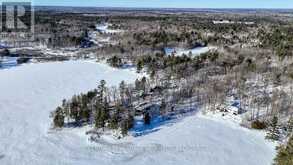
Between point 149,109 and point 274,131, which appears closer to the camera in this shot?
point 274,131

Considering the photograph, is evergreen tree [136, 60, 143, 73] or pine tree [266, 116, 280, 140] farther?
evergreen tree [136, 60, 143, 73]

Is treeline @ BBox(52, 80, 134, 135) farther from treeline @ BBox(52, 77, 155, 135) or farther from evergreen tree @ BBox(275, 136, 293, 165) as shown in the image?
evergreen tree @ BBox(275, 136, 293, 165)

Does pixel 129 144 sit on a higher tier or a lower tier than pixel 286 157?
lower

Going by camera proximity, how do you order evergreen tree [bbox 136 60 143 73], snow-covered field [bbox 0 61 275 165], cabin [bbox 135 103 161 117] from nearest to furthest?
snow-covered field [bbox 0 61 275 165] → cabin [bbox 135 103 161 117] → evergreen tree [bbox 136 60 143 73]

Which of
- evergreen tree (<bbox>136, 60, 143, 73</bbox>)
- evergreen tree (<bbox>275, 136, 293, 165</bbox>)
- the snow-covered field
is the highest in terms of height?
evergreen tree (<bbox>136, 60, 143, 73</bbox>)

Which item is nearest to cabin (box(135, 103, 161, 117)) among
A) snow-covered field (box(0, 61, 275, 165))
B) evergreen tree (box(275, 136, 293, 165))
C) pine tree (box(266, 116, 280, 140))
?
snow-covered field (box(0, 61, 275, 165))

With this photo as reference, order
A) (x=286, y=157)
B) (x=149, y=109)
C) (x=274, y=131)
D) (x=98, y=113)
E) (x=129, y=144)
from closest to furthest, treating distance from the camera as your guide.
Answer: (x=286, y=157) → (x=129, y=144) → (x=274, y=131) → (x=98, y=113) → (x=149, y=109)

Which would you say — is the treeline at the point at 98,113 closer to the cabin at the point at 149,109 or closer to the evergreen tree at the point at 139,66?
the cabin at the point at 149,109

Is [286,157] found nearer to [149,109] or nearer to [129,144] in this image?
[129,144]

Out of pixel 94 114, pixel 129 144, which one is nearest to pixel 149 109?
pixel 94 114

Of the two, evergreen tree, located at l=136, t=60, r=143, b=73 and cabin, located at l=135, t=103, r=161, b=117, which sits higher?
evergreen tree, located at l=136, t=60, r=143, b=73

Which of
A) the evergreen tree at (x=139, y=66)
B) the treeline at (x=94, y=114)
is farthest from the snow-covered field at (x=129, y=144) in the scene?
the evergreen tree at (x=139, y=66)
